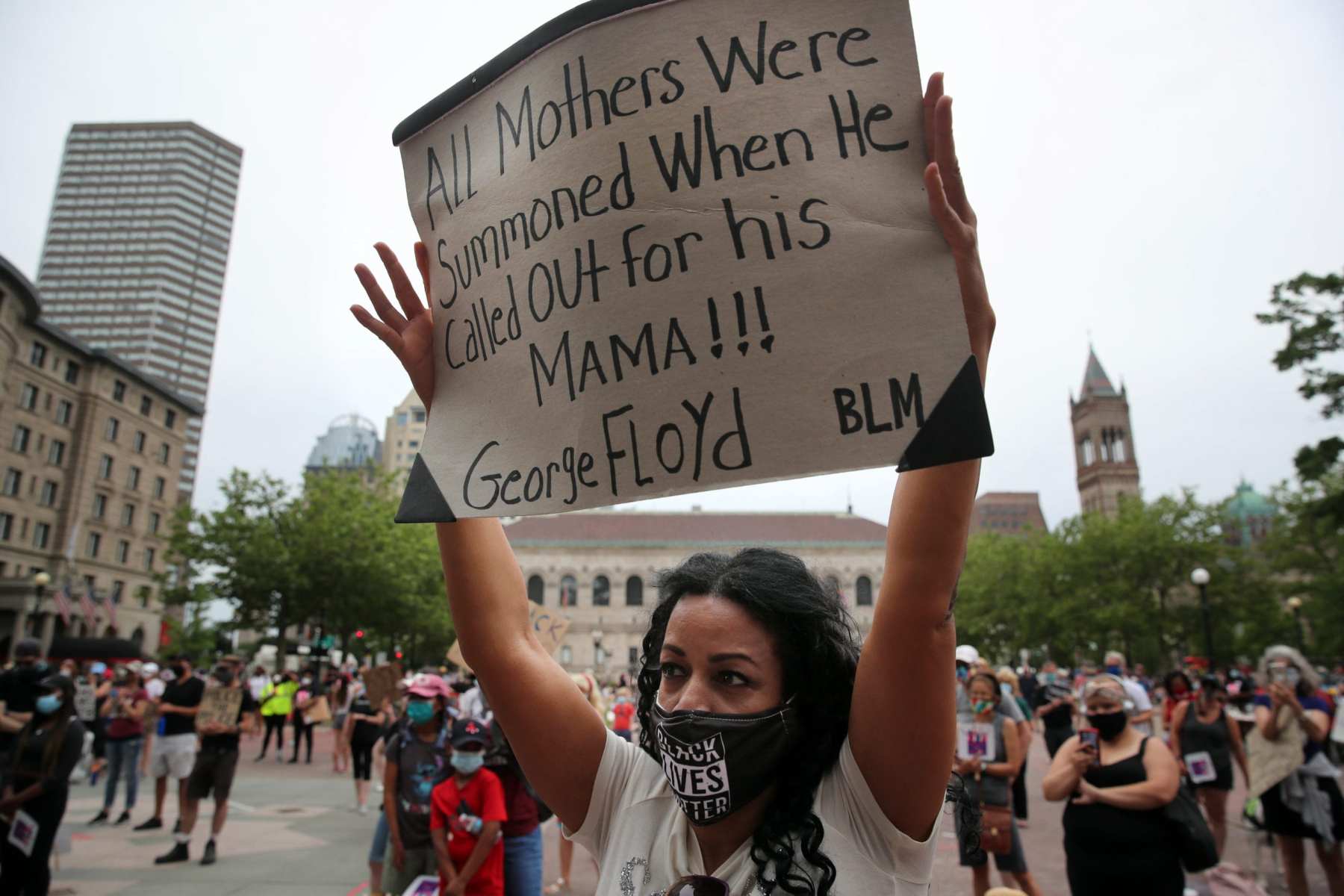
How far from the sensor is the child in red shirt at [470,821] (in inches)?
191

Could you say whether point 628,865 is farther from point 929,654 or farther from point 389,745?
point 389,745

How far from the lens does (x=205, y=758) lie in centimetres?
880

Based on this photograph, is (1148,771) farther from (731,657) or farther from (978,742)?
(731,657)

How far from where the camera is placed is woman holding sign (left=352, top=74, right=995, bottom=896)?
136 centimetres

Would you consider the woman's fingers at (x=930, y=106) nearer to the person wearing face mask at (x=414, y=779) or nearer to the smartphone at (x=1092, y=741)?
the smartphone at (x=1092, y=741)

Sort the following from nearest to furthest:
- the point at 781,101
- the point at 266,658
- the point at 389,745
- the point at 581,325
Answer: the point at 781,101
the point at 581,325
the point at 389,745
the point at 266,658

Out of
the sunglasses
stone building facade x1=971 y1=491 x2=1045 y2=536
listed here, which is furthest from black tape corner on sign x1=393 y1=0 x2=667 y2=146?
stone building facade x1=971 y1=491 x2=1045 y2=536

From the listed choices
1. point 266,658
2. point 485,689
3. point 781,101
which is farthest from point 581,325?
point 266,658

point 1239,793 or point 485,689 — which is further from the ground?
point 485,689

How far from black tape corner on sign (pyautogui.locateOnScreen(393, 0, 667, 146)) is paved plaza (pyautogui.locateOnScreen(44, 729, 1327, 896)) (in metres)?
5.41

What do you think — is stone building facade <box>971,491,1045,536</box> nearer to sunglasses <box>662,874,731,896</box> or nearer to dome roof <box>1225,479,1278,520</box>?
dome roof <box>1225,479,1278,520</box>

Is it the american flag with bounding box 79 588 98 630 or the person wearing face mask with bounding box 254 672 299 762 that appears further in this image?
the american flag with bounding box 79 588 98 630

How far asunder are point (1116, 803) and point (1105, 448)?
100469 mm

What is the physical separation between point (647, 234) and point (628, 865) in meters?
1.28
